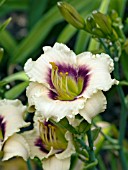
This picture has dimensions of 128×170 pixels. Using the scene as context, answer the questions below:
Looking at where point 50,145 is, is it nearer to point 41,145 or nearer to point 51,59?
point 41,145

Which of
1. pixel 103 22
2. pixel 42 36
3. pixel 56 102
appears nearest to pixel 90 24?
pixel 103 22

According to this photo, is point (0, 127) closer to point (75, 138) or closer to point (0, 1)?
point (75, 138)

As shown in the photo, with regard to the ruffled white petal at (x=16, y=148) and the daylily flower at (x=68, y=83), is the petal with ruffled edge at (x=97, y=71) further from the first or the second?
the ruffled white petal at (x=16, y=148)

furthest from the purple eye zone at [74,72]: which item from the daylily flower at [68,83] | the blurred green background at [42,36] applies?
the blurred green background at [42,36]

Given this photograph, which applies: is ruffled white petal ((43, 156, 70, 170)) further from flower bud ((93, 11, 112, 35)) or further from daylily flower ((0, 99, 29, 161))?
flower bud ((93, 11, 112, 35))

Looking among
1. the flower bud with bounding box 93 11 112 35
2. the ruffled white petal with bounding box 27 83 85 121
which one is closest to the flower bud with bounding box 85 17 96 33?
the flower bud with bounding box 93 11 112 35
